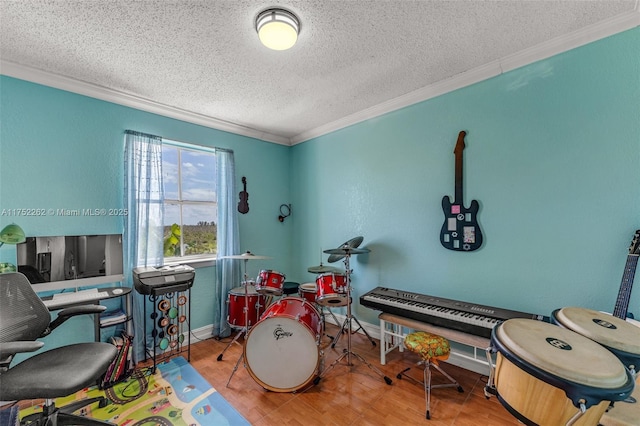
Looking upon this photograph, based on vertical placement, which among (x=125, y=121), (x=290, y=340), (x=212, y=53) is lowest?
(x=290, y=340)

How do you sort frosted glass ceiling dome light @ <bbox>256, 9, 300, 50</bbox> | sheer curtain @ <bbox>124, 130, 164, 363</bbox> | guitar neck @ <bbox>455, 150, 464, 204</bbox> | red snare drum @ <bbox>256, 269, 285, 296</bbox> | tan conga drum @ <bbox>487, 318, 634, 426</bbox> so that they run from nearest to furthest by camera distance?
tan conga drum @ <bbox>487, 318, 634, 426</bbox>
frosted glass ceiling dome light @ <bbox>256, 9, 300, 50</bbox>
guitar neck @ <bbox>455, 150, 464, 204</bbox>
sheer curtain @ <bbox>124, 130, 164, 363</bbox>
red snare drum @ <bbox>256, 269, 285, 296</bbox>

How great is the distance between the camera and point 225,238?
3.15m

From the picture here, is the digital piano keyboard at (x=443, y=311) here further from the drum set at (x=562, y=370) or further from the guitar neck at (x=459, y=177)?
the guitar neck at (x=459, y=177)

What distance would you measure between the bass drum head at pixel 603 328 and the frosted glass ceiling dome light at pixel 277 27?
2159 millimetres

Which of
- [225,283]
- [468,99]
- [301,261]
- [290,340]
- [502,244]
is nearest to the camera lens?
[290,340]

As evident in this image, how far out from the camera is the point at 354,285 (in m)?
3.14

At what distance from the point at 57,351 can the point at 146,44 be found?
81.4 inches

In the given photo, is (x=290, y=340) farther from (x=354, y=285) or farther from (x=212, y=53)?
(x=212, y=53)

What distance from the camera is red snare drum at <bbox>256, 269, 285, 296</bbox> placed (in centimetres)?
261

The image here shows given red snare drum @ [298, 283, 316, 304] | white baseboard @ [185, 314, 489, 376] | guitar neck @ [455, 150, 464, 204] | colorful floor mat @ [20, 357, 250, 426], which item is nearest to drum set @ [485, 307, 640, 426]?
white baseboard @ [185, 314, 489, 376]

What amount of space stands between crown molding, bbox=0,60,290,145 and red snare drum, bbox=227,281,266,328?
1.98 meters

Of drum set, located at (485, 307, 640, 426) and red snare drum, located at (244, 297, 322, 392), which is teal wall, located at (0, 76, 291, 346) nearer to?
red snare drum, located at (244, 297, 322, 392)

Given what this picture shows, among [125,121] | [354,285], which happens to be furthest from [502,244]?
[125,121]

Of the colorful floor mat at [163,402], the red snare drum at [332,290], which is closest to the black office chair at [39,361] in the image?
the colorful floor mat at [163,402]
